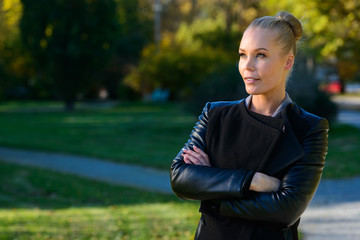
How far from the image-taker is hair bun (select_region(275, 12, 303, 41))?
204cm

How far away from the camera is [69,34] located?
Answer: 28250 mm

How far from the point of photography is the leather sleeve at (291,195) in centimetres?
195

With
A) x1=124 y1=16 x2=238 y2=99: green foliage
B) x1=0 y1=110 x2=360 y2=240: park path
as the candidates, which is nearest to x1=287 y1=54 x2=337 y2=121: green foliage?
x1=0 y1=110 x2=360 y2=240: park path

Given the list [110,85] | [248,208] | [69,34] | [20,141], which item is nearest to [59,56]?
[69,34]

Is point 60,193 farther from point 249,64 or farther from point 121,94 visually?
point 121,94

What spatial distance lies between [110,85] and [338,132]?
29.1 meters

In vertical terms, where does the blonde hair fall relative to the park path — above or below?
above

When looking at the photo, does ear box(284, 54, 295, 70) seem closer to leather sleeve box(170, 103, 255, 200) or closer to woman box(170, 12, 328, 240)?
woman box(170, 12, 328, 240)

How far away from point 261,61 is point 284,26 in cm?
18

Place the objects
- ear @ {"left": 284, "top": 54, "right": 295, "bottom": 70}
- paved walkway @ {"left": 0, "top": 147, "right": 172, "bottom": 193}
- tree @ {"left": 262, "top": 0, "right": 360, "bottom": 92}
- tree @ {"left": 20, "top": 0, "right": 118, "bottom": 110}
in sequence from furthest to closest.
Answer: tree @ {"left": 20, "top": 0, "right": 118, "bottom": 110} < tree @ {"left": 262, "top": 0, "right": 360, "bottom": 92} < paved walkway @ {"left": 0, "top": 147, "right": 172, "bottom": 193} < ear @ {"left": 284, "top": 54, "right": 295, "bottom": 70}

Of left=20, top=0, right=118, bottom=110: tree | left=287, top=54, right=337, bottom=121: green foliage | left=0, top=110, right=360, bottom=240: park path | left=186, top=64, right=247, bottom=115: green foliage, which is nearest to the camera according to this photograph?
left=0, top=110, right=360, bottom=240: park path

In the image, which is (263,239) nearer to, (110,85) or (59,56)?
(59,56)

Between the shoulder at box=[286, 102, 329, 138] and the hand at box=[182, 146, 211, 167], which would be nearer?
the shoulder at box=[286, 102, 329, 138]

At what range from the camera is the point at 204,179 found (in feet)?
6.74
